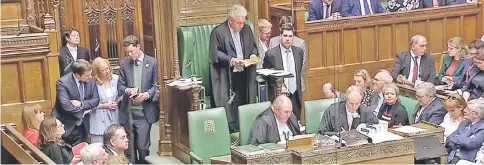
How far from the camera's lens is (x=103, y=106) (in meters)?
6.36

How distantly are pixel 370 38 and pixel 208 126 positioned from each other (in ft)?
9.59

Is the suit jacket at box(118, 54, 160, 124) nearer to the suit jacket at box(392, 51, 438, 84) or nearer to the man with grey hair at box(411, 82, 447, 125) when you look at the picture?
the man with grey hair at box(411, 82, 447, 125)

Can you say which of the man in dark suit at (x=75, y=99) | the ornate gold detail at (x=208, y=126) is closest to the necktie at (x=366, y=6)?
the ornate gold detail at (x=208, y=126)

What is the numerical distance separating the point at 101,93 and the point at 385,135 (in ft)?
7.01

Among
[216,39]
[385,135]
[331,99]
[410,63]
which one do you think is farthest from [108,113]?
[410,63]

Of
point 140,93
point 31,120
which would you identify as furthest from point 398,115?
point 31,120

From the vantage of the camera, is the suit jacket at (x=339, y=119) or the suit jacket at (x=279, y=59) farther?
the suit jacket at (x=279, y=59)

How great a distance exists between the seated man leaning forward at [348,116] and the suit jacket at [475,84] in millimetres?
1222

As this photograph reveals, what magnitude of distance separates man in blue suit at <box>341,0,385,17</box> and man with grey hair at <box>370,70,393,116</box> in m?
1.74

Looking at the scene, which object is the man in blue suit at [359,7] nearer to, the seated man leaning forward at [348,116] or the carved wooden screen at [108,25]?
the carved wooden screen at [108,25]

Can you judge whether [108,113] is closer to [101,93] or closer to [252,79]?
[101,93]

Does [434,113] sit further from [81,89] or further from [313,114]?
[81,89]

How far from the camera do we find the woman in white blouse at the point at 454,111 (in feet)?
19.5

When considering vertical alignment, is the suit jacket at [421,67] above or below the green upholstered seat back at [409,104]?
above
